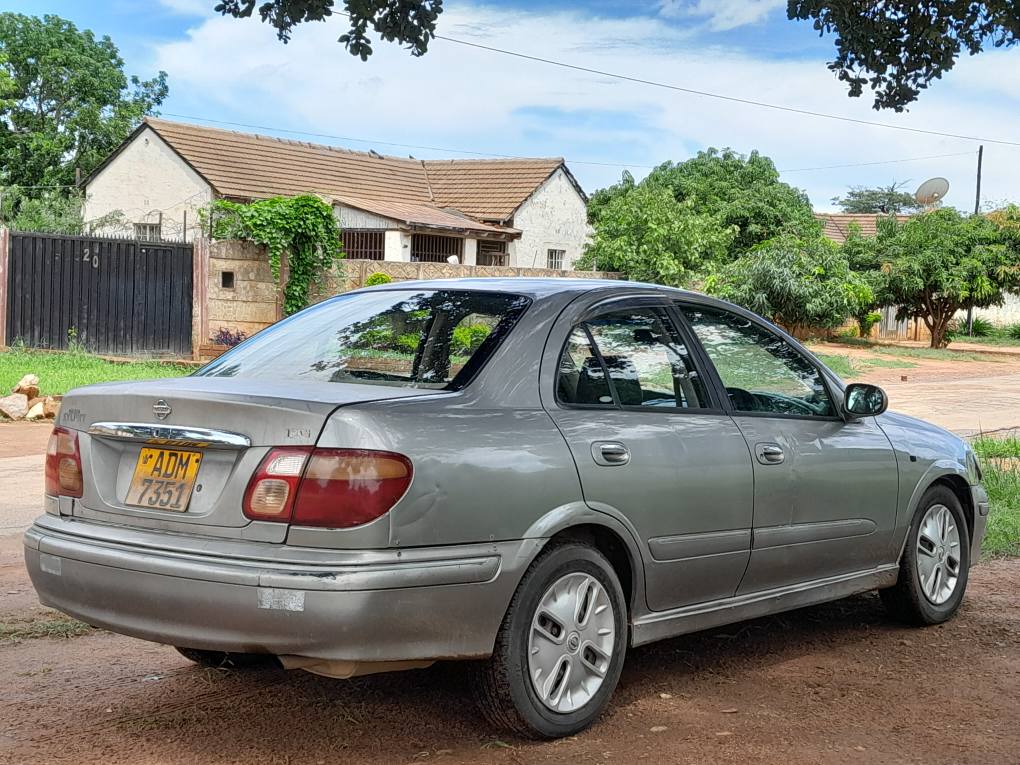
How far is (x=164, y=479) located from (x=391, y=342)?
1.05m

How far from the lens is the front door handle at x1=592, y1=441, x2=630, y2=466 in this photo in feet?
14.2

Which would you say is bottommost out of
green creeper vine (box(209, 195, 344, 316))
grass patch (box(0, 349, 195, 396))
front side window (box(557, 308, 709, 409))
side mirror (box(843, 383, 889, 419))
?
grass patch (box(0, 349, 195, 396))

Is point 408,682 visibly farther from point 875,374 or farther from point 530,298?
point 875,374

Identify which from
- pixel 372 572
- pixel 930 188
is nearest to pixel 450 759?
pixel 372 572

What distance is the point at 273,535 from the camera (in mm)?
3754

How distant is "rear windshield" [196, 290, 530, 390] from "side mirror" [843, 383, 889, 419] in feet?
5.65

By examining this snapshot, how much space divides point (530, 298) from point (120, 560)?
1710 mm

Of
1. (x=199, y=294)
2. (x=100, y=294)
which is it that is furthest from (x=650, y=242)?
(x=100, y=294)

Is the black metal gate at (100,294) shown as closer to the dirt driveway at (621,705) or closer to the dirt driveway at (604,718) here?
the dirt driveway at (621,705)

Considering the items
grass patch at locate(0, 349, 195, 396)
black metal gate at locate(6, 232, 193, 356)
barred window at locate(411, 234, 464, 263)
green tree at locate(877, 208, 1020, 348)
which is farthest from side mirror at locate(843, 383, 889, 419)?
green tree at locate(877, 208, 1020, 348)

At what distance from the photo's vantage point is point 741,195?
42312 mm

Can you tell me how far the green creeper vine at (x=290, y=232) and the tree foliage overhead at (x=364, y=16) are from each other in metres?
13.3

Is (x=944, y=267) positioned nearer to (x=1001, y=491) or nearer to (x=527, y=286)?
(x=1001, y=491)

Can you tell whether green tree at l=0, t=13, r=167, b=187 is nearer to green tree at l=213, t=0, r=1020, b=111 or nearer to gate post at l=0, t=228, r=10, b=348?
gate post at l=0, t=228, r=10, b=348
